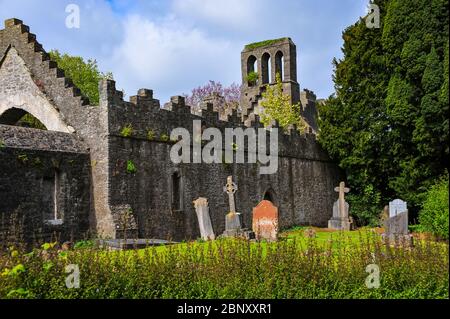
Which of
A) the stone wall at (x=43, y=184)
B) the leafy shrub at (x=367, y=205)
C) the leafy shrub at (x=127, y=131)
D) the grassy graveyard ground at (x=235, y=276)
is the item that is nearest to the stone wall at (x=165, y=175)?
the leafy shrub at (x=127, y=131)

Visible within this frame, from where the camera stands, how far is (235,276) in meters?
9.70

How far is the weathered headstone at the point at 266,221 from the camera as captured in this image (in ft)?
61.5

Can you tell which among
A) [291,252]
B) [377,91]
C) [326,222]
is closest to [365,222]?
[326,222]

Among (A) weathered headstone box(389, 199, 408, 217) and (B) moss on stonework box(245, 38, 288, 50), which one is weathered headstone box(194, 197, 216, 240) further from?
(B) moss on stonework box(245, 38, 288, 50)

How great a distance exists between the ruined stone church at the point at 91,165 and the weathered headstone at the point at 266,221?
2981mm

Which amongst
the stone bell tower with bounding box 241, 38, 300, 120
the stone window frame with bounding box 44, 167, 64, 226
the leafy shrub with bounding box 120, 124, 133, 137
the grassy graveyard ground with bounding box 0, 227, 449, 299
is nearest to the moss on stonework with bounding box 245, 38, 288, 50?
the stone bell tower with bounding box 241, 38, 300, 120

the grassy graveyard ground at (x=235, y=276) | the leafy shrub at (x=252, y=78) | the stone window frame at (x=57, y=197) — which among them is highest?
the leafy shrub at (x=252, y=78)

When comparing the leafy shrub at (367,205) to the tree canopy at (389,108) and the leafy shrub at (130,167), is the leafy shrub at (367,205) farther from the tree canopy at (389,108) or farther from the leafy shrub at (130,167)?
the leafy shrub at (130,167)

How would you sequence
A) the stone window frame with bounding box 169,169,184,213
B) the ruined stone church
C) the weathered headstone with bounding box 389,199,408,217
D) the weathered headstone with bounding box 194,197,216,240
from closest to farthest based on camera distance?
the ruined stone church, the weathered headstone with bounding box 389,199,408,217, the weathered headstone with bounding box 194,197,216,240, the stone window frame with bounding box 169,169,184,213

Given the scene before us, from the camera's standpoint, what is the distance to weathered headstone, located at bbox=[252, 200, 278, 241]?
18.7 meters

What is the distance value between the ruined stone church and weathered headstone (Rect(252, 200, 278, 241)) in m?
2.98

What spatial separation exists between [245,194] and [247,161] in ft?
4.85

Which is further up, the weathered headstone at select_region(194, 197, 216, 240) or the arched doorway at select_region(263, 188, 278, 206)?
the arched doorway at select_region(263, 188, 278, 206)
